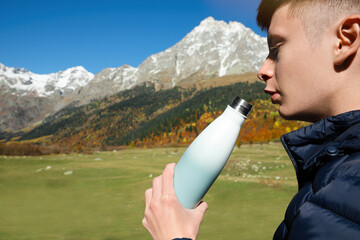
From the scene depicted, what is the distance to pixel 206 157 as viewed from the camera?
182 centimetres

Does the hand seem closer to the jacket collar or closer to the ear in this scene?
the jacket collar

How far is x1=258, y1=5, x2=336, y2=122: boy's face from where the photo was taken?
60.2 inches

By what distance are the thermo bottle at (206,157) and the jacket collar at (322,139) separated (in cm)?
33

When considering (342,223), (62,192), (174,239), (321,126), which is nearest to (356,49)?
(321,126)

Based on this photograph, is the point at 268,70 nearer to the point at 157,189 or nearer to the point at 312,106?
the point at 312,106

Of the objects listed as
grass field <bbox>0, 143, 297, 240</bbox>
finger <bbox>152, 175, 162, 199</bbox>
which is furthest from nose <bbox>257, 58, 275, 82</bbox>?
grass field <bbox>0, 143, 297, 240</bbox>

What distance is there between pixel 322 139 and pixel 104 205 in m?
8.41

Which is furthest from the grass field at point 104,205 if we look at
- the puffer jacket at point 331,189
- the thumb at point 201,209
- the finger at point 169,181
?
the puffer jacket at point 331,189

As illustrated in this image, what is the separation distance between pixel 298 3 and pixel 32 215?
869 centimetres

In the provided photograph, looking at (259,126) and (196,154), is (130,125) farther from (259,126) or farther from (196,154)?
(196,154)

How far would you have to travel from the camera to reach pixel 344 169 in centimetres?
116

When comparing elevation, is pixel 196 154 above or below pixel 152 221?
above

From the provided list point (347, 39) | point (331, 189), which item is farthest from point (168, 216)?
point (347, 39)

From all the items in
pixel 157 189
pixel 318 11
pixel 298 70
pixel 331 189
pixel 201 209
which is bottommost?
pixel 201 209
